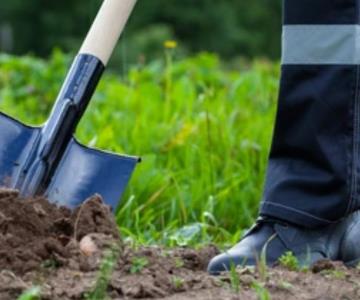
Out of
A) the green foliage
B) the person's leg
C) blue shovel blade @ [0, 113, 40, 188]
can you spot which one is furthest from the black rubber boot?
the green foliage

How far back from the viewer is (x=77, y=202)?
3398mm

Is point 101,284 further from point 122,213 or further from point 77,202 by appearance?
point 122,213

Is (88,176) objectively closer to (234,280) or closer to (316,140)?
(316,140)

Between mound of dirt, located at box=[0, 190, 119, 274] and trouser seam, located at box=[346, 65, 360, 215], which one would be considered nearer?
mound of dirt, located at box=[0, 190, 119, 274]

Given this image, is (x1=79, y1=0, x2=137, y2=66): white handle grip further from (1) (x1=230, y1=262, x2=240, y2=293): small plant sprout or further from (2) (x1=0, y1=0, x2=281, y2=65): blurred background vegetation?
(2) (x1=0, y1=0, x2=281, y2=65): blurred background vegetation

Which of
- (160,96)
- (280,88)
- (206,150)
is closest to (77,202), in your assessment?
(280,88)

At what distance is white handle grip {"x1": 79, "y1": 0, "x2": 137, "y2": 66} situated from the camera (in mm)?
3498

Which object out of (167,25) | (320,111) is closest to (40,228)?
(320,111)

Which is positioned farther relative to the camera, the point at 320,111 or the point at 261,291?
the point at 320,111

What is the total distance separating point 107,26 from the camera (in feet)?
11.5

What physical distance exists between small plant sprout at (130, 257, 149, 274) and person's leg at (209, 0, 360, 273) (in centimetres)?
43

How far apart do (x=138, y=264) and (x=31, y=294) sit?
44 centimetres

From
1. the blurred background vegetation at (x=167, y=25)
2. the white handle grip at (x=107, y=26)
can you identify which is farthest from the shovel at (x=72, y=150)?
the blurred background vegetation at (x=167, y=25)

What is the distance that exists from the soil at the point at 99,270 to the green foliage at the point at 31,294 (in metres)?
0.03
